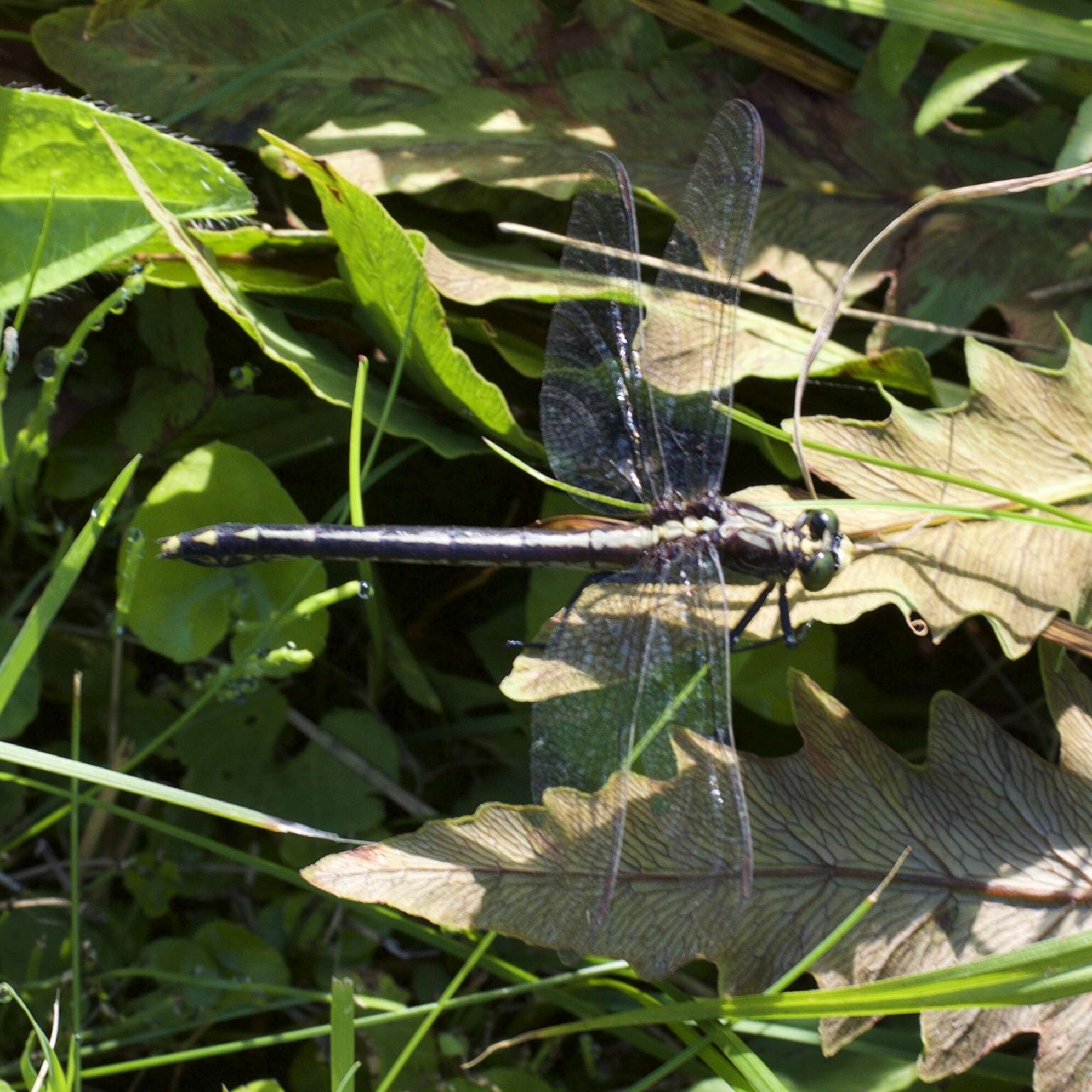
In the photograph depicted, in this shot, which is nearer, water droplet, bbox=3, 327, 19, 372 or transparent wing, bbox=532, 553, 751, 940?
transparent wing, bbox=532, 553, 751, 940

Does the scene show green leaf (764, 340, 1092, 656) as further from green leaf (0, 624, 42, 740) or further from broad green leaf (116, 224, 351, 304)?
green leaf (0, 624, 42, 740)

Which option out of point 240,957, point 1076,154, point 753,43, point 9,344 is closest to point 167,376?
point 9,344

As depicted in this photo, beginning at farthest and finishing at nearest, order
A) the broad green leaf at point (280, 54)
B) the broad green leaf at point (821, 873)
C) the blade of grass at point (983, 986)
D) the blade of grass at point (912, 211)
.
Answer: the broad green leaf at point (280, 54)
the blade of grass at point (912, 211)
the broad green leaf at point (821, 873)
the blade of grass at point (983, 986)

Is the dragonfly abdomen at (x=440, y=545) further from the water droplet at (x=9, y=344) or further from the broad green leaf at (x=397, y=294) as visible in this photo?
the water droplet at (x=9, y=344)

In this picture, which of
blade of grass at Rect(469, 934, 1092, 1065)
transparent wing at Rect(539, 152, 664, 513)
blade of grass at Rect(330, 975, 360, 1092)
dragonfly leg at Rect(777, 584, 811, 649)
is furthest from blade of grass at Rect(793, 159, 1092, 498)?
blade of grass at Rect(330, 975, 360, 1092)

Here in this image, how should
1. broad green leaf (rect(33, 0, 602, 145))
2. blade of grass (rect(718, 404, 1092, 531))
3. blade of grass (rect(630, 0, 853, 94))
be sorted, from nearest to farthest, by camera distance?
1. blade of grass (rect(718, 404, 1092, 531))
2. broad green leaf (rect(33, 0, 602, 145))
3. blade of grass (rect(630, 0, 853, 94))

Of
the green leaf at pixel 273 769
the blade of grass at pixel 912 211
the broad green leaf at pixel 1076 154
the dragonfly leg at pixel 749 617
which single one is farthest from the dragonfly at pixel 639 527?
the broad green leaf at pixel 1076 154

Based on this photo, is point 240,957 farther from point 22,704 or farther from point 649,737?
point 649,737
